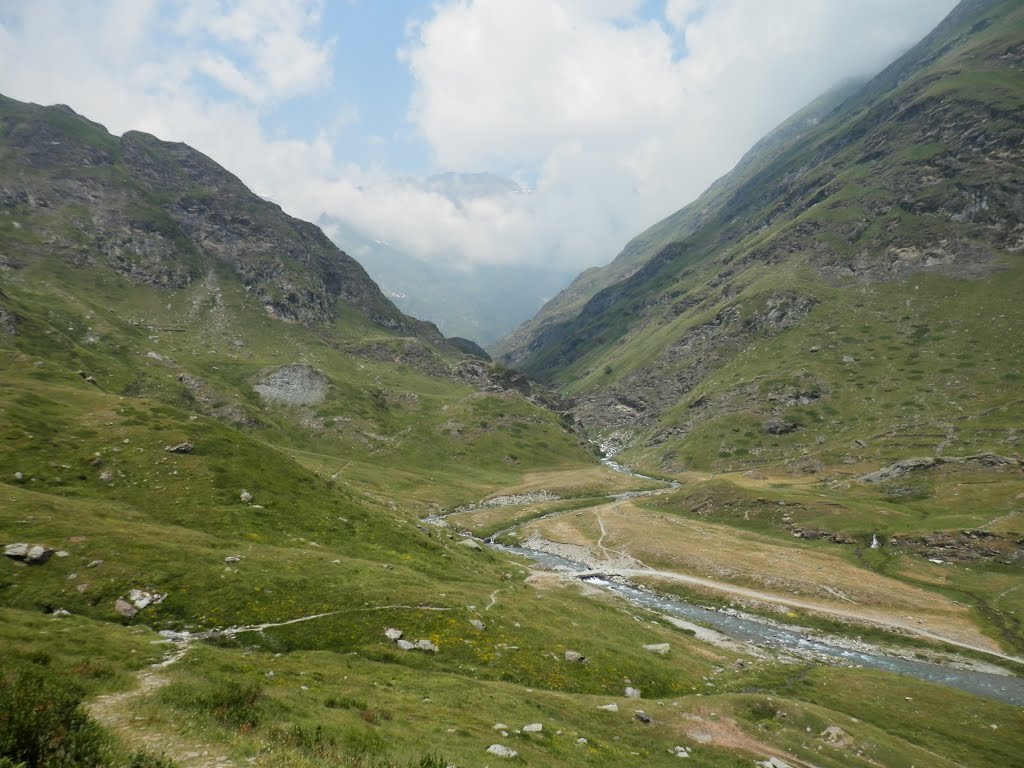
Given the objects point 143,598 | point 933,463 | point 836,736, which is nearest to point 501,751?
point 143,598

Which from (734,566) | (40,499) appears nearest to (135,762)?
(40,499)

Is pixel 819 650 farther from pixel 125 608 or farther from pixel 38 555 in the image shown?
pixel 38 555

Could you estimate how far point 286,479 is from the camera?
177 ft

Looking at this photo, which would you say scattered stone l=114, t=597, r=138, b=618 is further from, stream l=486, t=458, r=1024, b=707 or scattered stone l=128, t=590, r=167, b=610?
stream l=486, t=458, r=1024, b=707

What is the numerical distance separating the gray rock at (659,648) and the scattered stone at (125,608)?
38.3 m

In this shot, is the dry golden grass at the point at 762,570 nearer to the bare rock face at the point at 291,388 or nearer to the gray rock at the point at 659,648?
the gray rock at the point at 659,648

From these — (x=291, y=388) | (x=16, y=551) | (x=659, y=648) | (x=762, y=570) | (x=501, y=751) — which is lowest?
(x=762, y=570)

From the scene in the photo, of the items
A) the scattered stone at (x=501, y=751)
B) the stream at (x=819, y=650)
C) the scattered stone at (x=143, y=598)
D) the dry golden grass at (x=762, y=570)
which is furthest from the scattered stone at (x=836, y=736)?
the dry golden grass at (x=762, y=570)

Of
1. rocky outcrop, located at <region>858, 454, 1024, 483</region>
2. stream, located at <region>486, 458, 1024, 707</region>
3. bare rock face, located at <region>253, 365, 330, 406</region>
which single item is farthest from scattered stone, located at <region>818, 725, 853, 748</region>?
bare rock face, located at <region>253, 365, 330, 406</region>

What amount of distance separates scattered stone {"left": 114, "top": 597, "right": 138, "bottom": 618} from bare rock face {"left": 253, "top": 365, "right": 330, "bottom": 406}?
16902 centimetres

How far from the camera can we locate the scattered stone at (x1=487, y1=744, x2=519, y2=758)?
66.2 ft

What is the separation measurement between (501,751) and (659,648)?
97.1 ft

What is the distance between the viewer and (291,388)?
193125 mm

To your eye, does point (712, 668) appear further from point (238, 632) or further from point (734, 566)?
point (734, 566)
